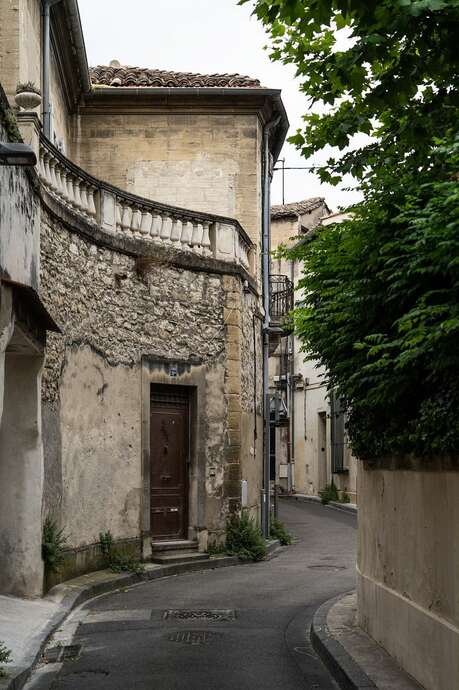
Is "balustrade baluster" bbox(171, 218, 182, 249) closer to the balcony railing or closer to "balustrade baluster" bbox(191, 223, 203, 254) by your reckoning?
"balustrade baluster" bbox(191, 223, 203, 254)

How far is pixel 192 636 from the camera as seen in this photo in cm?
932

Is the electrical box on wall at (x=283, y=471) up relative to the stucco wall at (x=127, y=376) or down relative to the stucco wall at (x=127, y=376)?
down

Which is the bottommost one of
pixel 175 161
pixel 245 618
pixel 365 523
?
pixel 245 618

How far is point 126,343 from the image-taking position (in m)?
14.5

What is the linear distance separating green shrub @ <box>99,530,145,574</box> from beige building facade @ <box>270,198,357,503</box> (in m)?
18.4

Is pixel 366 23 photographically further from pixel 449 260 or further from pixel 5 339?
pixel 5 339

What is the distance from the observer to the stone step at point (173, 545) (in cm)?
1507

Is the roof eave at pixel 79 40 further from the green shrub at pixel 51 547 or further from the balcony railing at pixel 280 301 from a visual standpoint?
the green shrub at pixel 51 547

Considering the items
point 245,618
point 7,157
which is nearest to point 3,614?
point 245,618

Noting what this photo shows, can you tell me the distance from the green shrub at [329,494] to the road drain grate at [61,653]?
71.9 feet

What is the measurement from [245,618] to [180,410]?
5.93 metres

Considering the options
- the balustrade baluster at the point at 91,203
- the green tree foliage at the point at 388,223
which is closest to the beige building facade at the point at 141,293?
the balustrade baluster at the point at 91,203

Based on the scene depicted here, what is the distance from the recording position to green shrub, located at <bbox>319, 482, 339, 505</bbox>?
3034cm

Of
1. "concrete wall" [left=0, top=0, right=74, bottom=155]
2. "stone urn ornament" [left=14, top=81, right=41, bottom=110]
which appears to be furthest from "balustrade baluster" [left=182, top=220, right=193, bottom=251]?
"stone urn ornament" [left=14, top=81, right=41, bottom=110]
